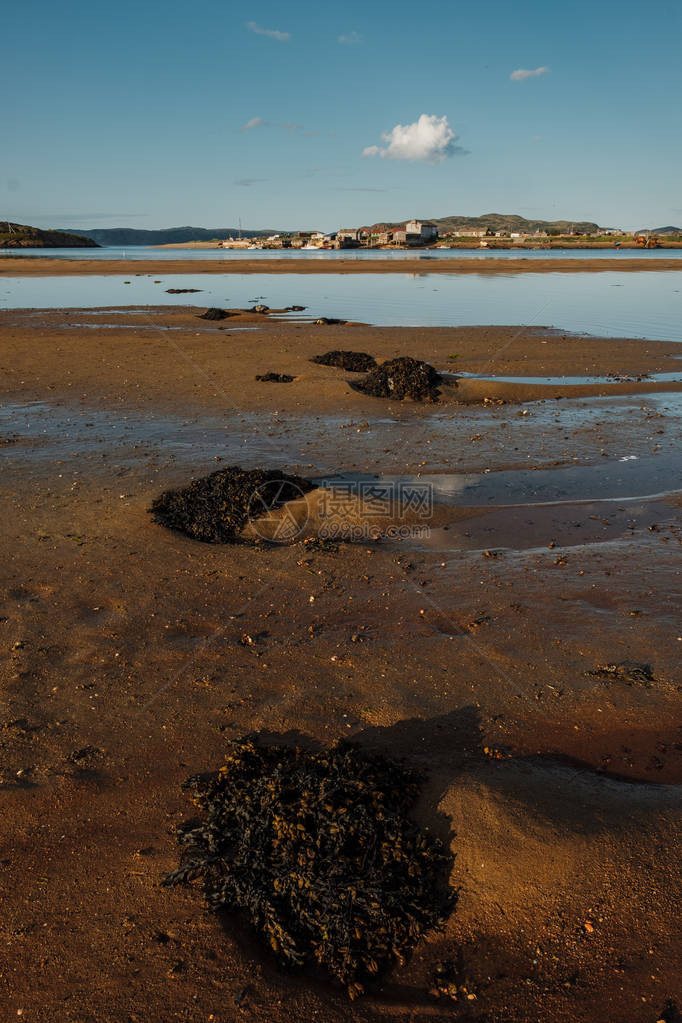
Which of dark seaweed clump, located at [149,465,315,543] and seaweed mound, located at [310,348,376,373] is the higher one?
seaweed mound, located at [310,348,376,373]

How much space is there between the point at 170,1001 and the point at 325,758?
65.7 inches

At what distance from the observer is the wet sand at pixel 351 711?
3258mm

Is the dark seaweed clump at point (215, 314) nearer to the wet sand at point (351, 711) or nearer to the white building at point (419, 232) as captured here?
the wet sand at point (351, 711)

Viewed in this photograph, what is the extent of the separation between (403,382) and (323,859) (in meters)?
14.2

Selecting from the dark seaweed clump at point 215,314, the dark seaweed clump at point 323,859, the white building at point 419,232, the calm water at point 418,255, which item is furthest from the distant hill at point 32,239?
the dark seaweed clump at point 323,859

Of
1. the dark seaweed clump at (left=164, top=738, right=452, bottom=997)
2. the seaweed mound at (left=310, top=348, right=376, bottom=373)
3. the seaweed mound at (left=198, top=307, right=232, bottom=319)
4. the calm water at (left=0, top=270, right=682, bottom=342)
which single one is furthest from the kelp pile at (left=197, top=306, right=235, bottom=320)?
the dark seaweed clump at (left=164, top=738, right=452, bottom=997)

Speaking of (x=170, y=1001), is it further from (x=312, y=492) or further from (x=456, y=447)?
(x=456, y=447)

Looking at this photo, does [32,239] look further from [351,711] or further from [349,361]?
[351,711]

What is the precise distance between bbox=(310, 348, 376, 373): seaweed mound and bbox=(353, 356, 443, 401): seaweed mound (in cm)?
251

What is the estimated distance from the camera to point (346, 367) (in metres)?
20.1

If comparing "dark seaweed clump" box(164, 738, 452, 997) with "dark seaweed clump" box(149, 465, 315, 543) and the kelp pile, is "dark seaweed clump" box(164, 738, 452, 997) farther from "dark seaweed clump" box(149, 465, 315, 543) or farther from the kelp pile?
the kelp pile

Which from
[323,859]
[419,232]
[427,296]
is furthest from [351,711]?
[419,232]

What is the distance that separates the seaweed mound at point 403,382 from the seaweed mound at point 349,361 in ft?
8.22

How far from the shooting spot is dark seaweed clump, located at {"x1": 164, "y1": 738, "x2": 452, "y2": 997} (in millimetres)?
3369
